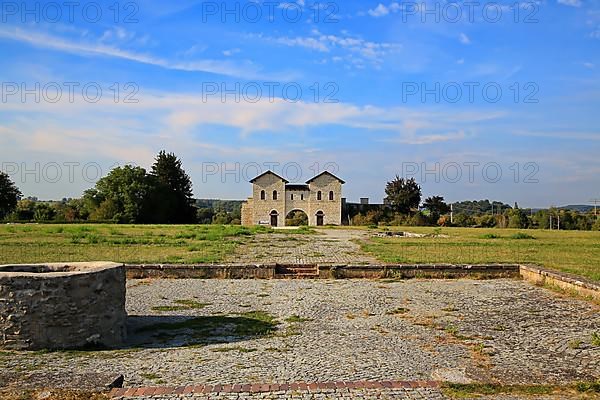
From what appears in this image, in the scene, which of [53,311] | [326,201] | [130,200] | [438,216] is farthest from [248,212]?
[53,311]

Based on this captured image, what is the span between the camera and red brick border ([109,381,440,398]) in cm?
510

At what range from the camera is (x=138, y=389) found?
17.0 feet

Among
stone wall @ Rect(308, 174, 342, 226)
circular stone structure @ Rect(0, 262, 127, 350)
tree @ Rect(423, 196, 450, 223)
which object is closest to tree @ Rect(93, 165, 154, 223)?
stone wall @ Rect(308, 174, 342, 226)

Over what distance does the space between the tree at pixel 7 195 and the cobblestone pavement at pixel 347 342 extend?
58.5m

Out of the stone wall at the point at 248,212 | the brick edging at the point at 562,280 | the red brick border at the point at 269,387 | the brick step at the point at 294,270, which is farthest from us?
the stone wall at the point at 248,212

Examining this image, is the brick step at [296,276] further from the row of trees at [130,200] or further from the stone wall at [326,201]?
the stone wall at [326,201]

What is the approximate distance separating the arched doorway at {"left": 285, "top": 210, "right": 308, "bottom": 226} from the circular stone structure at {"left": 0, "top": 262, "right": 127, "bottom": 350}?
62.2 metres

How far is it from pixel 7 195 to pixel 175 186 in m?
19.1

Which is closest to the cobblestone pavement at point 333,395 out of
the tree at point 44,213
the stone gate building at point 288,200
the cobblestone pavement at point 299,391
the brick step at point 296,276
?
the cobblestone pavement at point 299,391

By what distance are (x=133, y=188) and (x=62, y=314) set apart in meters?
55.3

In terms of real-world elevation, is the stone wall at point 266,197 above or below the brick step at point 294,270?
above

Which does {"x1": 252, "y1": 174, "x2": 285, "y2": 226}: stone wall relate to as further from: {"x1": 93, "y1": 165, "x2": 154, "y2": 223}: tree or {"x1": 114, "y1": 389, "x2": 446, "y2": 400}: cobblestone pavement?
{"x1": 114, "y1": 389, "x2": 446, "y2": 400}: cobblestone pavement

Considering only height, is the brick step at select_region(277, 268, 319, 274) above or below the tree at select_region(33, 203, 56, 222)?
below

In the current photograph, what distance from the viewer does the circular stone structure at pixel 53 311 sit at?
22.6ft
